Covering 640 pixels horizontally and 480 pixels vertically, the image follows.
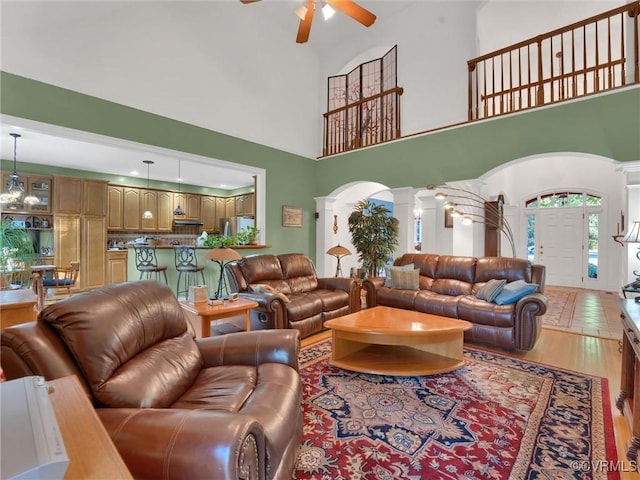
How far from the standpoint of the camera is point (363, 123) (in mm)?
6309

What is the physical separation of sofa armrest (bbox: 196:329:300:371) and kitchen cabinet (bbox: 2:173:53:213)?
6626mm

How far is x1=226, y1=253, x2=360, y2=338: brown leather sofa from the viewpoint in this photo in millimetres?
3488

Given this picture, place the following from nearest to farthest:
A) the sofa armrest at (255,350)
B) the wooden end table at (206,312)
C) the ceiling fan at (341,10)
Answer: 1. the sofa armrest at (255,350)
2. the wooden end table at (206,312)
3. the ceiling fan at (341,10)

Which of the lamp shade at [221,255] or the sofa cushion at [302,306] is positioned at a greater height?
the lamp shade at [221,255]

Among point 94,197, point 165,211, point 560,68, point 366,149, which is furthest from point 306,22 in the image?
point 165,211

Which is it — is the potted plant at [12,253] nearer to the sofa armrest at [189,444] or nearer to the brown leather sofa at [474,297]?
the sofa armrest at [189,444]

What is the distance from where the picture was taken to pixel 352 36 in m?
6.36

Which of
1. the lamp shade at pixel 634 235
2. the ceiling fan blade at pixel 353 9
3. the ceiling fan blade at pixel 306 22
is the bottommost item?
the lamp shade at pixel 634 235

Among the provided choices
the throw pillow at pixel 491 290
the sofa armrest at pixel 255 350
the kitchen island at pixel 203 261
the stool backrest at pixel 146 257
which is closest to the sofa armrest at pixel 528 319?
the throw pillow at pixel 491 290

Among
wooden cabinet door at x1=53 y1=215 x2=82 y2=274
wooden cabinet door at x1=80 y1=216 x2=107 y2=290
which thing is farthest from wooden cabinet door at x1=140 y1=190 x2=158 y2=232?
wooden cabinet door at x1=53 y1=215 x2=82 y2=274

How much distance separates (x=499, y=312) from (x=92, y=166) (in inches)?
319

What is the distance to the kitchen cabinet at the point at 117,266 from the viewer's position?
701 cm

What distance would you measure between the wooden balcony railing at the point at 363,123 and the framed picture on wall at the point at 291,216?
145 centimetres

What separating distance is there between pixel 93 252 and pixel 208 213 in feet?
11.1
